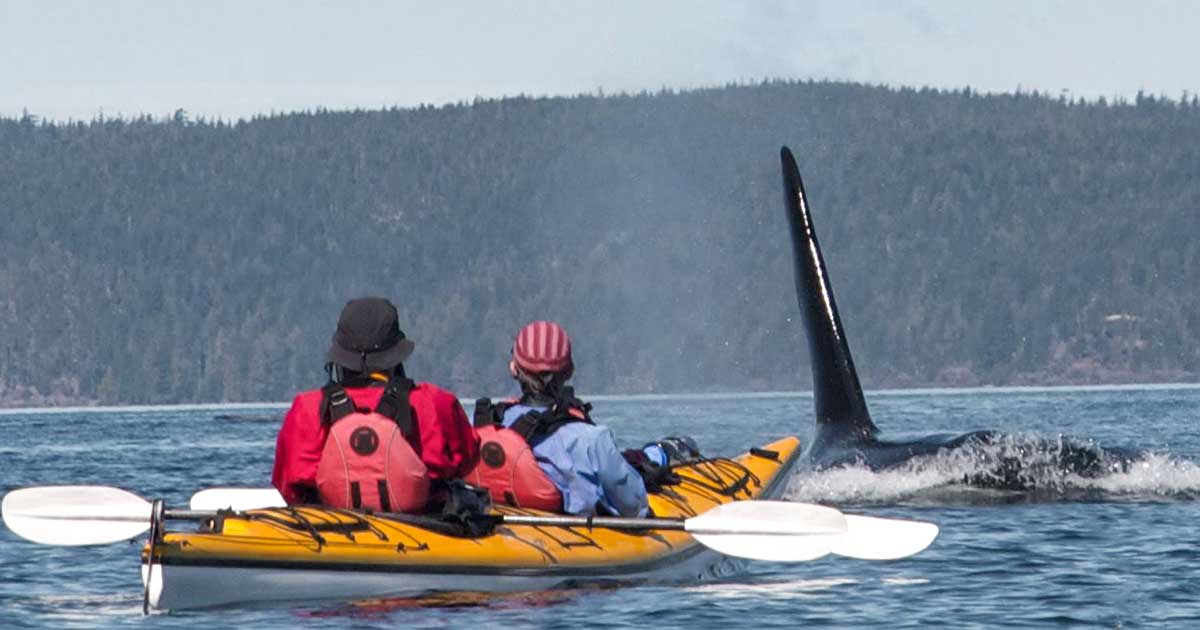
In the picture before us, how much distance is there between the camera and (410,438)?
17453 mm

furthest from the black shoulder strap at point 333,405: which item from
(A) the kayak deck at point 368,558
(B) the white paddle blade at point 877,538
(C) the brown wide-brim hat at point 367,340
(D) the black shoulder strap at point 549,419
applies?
(B) the white paddle blade at point 877,538

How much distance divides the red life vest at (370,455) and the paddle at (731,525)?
97 cm

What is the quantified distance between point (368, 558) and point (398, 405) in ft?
3.83

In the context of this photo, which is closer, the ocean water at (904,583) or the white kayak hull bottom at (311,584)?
the white kayak hull bottom at (311,584)

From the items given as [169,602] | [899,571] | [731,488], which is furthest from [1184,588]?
[169,602]

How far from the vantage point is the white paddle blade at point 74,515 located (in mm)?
17594

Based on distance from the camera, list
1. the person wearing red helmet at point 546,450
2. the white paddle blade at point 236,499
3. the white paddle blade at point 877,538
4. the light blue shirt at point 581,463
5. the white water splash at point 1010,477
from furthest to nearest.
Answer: the white water splash at point 1010,477
the white paddle blade at point 236,499
the light blue shirt at point 581,463
the person wearing red helmet at point 546,450
the white paddle blade at point 877,538

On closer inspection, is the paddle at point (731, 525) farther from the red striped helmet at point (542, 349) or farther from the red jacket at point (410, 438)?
the red striped helmet at point (542, 349)

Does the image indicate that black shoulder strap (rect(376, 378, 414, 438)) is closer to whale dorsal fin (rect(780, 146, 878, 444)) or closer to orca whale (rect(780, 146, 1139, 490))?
orca whale (rect(780, 146, 1139, 490))

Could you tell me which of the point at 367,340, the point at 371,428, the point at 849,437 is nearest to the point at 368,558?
the point at 371,428

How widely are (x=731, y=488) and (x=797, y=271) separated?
6.64m

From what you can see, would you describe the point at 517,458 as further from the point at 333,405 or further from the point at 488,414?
the point at 333,405

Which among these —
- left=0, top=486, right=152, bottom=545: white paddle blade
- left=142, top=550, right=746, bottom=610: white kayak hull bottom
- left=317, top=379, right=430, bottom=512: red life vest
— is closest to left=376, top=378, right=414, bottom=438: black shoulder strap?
left=317, top=379, right=430, bottom=512: red life vest

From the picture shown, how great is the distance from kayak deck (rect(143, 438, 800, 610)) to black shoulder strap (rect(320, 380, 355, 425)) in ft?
2.23
